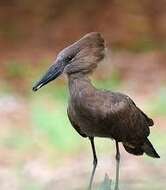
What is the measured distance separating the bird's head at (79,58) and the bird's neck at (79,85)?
2 centimetres

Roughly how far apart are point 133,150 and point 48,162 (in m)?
4.68

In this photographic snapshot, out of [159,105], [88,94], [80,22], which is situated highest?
[80,22]

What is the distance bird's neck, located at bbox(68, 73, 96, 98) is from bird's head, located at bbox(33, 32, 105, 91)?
0.02 metres

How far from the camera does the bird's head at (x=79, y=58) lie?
371 cm

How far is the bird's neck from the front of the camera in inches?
148

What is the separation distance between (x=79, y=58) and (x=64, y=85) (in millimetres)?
6898

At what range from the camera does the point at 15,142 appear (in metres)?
9.22

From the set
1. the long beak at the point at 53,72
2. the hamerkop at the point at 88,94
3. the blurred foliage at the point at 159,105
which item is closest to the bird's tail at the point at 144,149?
the hamerkop at the point at 88,94

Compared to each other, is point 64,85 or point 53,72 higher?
point 53,72

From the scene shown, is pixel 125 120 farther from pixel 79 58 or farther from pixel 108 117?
pixel 79 58

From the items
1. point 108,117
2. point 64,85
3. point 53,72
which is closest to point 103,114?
point 108,117

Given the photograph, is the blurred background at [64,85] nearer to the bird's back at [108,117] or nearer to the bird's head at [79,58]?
the bird's back at [108,117]

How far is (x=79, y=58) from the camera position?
3730 mm

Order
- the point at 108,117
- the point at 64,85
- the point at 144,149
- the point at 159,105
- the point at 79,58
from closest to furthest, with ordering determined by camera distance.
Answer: the point at 79,58
the point at 108,117
the point at 144,149
the point at 159,105
the point at 64,85
